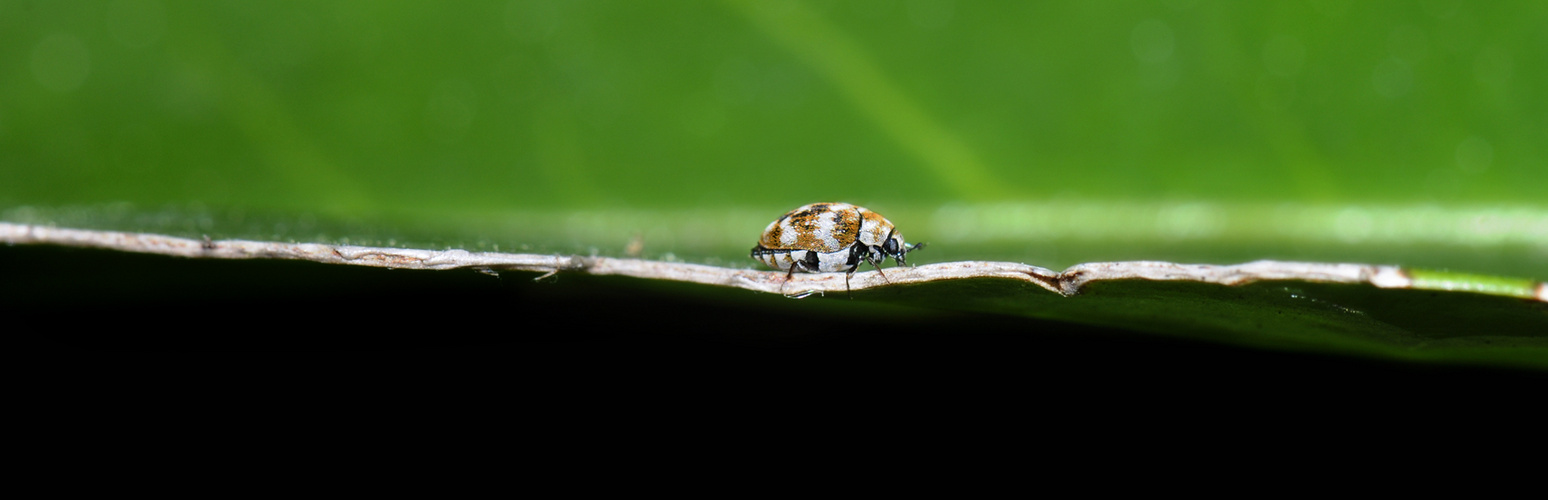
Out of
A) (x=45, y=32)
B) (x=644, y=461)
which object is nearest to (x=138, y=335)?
(x=45, y=32)

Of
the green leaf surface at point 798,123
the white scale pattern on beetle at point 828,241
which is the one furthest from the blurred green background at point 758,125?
the white scale pattern on beetle at point 828,241

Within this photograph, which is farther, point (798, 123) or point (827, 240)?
point (798, 123)

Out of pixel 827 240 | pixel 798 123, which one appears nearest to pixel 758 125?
pixel 798 123

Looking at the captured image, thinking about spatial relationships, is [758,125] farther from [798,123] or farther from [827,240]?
[827,240]

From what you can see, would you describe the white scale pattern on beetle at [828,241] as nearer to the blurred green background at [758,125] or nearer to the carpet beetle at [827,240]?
the carpet beetle at [827,240]

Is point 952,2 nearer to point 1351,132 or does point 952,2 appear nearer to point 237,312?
→ point 1351,132

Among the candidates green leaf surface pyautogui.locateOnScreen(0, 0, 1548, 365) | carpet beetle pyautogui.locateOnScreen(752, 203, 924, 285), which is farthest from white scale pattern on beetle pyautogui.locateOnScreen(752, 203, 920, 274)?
green leaf surface pyautogui.locateOnScreen(0, 0, 1548, 365)
